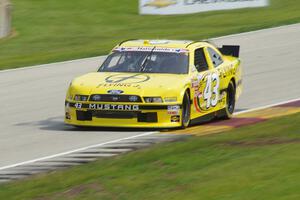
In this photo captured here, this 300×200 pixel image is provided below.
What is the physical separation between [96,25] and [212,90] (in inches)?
812

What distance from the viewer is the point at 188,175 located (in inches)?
375

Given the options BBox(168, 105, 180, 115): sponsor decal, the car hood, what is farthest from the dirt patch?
the car hood

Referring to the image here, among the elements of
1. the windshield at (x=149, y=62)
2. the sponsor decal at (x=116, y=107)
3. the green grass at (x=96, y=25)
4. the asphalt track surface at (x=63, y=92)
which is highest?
the windshield at (x=149, y=62)

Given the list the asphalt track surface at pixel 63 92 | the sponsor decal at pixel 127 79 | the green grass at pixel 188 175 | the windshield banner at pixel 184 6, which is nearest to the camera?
the green grass at pixel 188 175

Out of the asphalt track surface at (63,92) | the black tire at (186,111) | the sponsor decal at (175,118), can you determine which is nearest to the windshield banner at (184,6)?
the asphalt track surface at (63,92)

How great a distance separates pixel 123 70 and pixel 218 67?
1.72 metres

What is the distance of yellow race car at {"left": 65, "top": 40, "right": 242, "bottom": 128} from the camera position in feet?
45.3

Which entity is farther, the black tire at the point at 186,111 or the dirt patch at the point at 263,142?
the black tire at the point at 186,111

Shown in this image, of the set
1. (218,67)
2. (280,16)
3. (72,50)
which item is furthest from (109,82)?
(280,16)

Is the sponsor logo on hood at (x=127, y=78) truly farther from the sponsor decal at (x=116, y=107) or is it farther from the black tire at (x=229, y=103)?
the black tire at (x=229, y=103)

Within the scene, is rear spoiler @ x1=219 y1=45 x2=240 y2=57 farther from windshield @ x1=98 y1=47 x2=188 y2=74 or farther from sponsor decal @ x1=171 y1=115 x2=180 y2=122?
sponsor decal @ x1=171 y1=115 x2=180 y2=122

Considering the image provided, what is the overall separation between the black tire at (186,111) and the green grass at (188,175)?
2.12 m

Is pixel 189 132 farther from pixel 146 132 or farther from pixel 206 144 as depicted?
pixel 206 144

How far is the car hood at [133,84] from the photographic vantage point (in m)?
13.8
